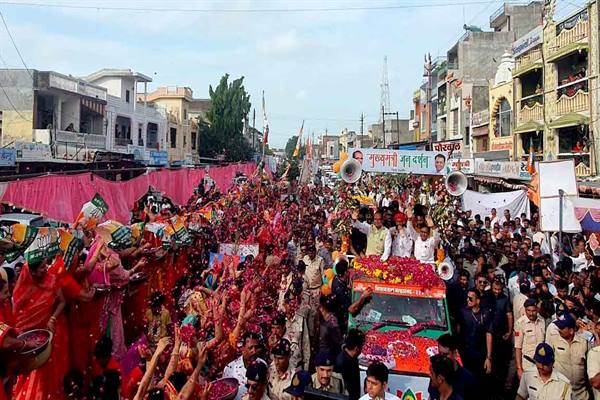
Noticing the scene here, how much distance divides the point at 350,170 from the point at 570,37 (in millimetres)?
14234

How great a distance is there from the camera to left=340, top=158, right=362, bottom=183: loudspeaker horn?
35.8 ft

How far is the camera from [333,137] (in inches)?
5364

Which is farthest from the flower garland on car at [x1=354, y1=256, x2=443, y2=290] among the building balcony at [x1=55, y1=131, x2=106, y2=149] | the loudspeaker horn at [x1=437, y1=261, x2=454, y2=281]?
the building balcony at [x1=55, y1=131, x2=106, y2=149]

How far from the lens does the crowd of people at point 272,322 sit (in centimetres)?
419

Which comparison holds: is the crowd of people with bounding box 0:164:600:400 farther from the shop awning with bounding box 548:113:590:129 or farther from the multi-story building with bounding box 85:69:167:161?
the multi-story building with bounding box 85:69:167:161

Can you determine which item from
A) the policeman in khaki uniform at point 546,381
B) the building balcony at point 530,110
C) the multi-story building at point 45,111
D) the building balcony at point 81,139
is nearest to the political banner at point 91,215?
the policeman in khaki uniform at point 546,381

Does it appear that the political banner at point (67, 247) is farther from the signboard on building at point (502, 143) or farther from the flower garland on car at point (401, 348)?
the signboard on building at point (502, 143)

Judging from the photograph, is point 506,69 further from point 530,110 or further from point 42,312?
point 42,312

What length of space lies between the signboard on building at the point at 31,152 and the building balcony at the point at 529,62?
777 inches

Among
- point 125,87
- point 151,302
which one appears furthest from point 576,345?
point 125,87

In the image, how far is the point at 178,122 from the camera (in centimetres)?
4406

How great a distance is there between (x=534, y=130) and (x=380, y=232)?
60.7ft

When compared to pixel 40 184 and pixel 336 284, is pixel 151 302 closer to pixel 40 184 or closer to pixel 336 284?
pixel 336 284

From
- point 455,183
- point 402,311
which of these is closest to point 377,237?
point 402,311
